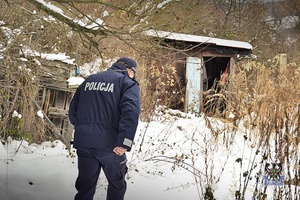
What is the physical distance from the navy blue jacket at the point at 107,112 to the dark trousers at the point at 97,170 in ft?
0.29

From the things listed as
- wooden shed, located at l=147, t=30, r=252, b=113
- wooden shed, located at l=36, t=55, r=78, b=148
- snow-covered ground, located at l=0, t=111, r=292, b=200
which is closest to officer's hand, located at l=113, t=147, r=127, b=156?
snow-covered ground, located at l=0, t=111, r=292, b=200

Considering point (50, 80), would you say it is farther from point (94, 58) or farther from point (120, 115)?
point (120, 115)

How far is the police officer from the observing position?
3094mm

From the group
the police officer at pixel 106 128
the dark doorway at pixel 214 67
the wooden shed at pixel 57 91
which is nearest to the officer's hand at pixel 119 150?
the police officer at pixel 106 128

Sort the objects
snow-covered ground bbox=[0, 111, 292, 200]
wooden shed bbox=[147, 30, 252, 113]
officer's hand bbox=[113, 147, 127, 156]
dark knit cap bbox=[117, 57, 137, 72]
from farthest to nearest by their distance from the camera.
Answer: wooden shed bbox=[147, 30, 252, 113], snow-covered ground bbox=[0, 111, 292, 200], dark knit cap bbox=[117, 57, 137, 72], officer's hand bbox=[113, 147, 127, 156]

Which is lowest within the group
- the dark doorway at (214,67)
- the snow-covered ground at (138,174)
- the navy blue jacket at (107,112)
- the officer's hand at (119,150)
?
the snow-covered ground at (138,174)

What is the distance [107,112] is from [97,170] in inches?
20.5

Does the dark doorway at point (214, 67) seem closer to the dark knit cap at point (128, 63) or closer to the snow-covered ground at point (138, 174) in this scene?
the snow-covered ground at point (138, 174)

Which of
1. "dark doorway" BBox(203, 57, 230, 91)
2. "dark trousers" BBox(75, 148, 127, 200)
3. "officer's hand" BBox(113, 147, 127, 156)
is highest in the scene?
"dark doorway" BBox(203, 57, 230, 91)

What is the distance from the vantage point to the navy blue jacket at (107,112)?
10.1 feet

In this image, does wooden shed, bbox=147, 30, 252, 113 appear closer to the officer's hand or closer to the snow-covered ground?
the snow-covered ground

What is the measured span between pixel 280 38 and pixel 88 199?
22527 millimetres

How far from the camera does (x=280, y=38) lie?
23.4 m

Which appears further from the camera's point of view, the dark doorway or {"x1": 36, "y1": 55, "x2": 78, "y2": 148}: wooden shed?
the dark doorway
